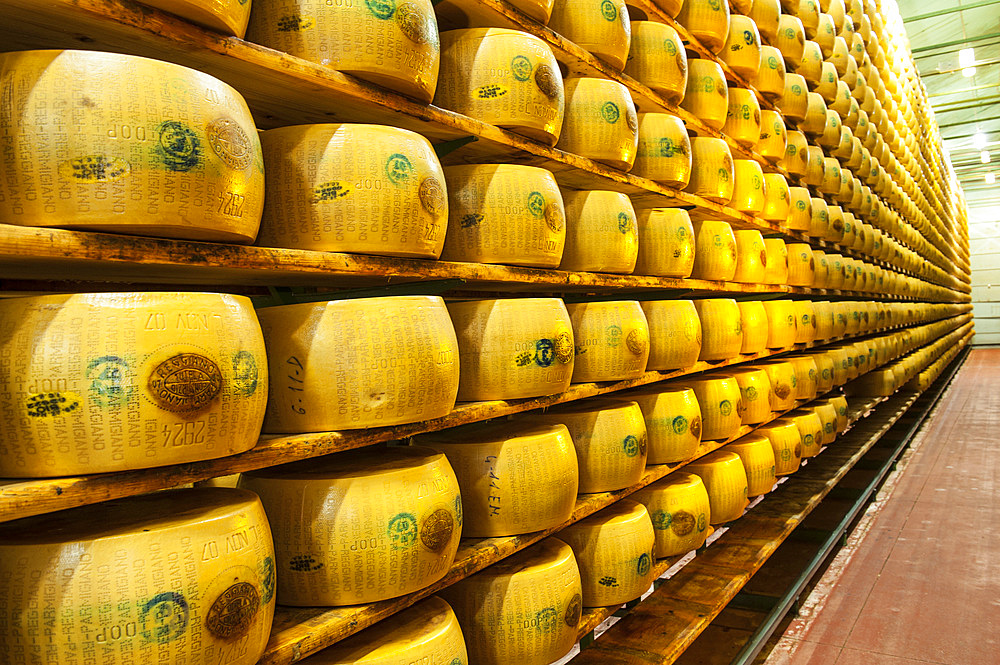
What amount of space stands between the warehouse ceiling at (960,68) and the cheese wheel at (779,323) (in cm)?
882

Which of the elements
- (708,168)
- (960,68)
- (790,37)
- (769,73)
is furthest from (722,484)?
(960,68)

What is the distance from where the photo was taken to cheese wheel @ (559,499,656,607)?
2.03 meters

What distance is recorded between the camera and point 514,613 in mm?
1656

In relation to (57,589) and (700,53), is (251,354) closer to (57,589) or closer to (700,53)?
(57,589)

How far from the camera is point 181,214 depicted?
102cm

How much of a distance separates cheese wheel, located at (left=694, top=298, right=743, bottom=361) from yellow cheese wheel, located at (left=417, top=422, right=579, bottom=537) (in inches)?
45.8

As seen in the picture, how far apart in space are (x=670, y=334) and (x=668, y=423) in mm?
278

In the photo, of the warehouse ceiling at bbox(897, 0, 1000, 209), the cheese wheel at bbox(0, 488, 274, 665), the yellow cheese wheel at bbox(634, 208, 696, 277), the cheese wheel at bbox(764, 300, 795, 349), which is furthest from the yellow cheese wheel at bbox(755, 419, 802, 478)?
the warehouse ceiling at bbox(897, 0, 1000, 209)

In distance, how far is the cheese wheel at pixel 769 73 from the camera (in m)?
3.50

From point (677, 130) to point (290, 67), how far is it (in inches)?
61.6

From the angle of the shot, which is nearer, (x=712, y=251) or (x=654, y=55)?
(x=654, y=55)

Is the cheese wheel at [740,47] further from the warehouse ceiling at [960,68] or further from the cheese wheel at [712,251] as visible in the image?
the warehouse ceiling at [960,68]

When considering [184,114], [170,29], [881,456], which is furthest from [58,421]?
[881,456]

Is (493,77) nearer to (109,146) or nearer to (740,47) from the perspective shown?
(109,146)
